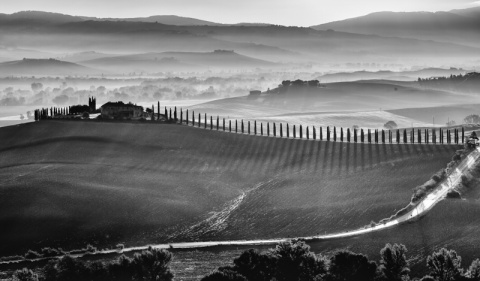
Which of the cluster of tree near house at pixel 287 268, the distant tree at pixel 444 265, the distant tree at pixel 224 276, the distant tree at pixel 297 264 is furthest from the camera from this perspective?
the distant tree at pixel 297 264

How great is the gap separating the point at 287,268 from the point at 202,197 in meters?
49.1

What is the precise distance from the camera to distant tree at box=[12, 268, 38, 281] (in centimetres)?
12825

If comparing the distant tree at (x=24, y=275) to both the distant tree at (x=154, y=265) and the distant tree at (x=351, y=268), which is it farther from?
the distant tree at (x=351, y=268)

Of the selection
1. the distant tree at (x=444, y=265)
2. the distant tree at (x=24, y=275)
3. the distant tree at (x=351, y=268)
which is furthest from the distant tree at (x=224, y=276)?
the distant tree at (x=444, y=265)

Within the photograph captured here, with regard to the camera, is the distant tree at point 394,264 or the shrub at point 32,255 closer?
the distant tree at point 394,264

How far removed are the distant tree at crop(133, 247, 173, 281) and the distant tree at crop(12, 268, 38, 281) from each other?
1293cm

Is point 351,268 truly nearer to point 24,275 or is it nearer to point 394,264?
point 394,264

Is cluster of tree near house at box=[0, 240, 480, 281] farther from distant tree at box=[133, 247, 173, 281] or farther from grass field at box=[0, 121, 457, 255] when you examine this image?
grass field at box=[0, 121, 457, 255]

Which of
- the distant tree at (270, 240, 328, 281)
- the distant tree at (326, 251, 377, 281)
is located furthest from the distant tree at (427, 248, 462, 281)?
the distant tree at (270, 240, 328, 281)

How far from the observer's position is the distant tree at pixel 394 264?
127562mm

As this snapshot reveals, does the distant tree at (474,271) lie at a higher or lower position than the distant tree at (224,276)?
higher

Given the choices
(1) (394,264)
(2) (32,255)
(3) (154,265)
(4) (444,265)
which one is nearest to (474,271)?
(4) (444,265)

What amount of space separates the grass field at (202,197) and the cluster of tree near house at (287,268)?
65.2ft

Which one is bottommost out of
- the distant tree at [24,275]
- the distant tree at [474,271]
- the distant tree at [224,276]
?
the distant tree at [24,275]
